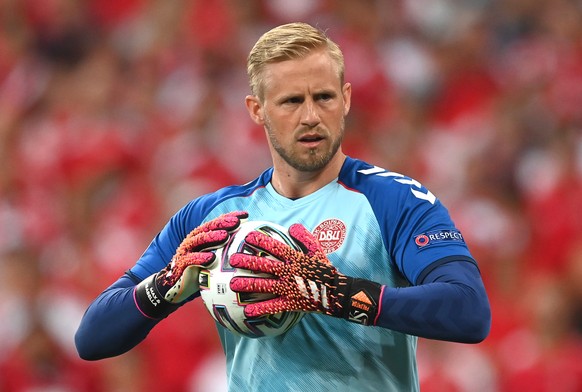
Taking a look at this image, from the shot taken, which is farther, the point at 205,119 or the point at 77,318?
the point at 205,119

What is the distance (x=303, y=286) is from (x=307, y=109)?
69 centimetres

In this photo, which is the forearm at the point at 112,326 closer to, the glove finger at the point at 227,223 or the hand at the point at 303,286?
the glove finger at the point at 227,223

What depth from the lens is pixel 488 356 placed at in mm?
5641

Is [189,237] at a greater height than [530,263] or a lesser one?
lesser

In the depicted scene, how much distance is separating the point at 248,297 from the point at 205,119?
15.4 feet

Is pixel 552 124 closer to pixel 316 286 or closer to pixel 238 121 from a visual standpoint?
pixel 238 121

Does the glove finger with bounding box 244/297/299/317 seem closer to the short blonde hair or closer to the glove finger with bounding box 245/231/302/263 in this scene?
the glove finger with bounding box 245/231/302/263

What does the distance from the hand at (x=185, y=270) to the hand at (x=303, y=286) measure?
0.13 metres

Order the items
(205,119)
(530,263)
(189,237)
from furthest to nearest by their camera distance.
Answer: (205,119) < (530,263) < (189,237)

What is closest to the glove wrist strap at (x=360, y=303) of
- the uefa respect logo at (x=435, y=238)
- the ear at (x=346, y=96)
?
the uefa respect logo at (x=435, y=238)

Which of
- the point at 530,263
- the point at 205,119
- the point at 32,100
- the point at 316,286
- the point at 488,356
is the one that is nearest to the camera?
the point at 316,286

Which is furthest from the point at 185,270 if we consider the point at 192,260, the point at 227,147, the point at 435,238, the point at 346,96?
the point at 227,147

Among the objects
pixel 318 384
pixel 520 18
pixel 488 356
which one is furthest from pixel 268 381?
pixel 520 18

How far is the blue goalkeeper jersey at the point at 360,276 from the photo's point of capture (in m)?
3.12
